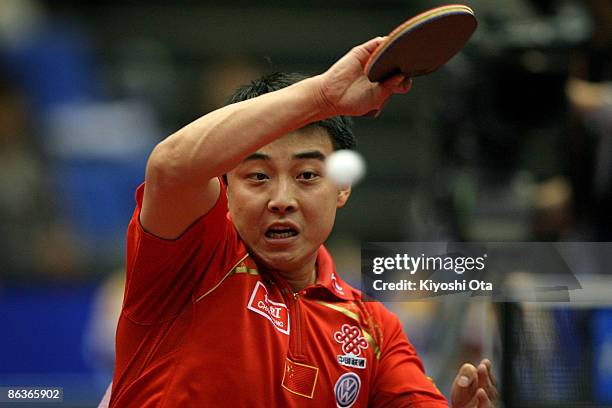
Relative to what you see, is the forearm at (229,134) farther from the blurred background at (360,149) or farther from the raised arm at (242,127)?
the blurred background at (360,149)

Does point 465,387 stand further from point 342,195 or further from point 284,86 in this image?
point 284,86

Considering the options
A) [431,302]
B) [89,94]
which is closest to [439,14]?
[431,302]

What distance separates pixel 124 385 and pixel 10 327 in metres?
1.64

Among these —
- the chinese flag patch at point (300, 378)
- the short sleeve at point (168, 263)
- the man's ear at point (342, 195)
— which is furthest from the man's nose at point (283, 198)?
the chinese flag patch at point (300, 378)

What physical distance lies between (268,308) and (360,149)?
220 cm

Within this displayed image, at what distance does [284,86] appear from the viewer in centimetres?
219

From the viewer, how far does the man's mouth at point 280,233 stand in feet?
6.85

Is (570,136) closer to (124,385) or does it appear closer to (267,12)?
(267,12)

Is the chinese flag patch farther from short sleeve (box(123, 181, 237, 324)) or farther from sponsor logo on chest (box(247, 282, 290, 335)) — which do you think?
short sleeve (box(123, 181, 237, 324))

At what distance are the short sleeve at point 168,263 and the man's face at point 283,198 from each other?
3.4 inches

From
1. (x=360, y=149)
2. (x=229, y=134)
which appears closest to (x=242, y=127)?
(x=229, y=134)

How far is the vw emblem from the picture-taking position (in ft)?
7.04

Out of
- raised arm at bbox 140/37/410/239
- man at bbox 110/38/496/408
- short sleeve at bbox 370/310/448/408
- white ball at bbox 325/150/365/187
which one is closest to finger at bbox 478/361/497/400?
man at bbox 110/38/496/408

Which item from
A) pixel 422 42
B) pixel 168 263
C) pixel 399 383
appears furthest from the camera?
pixel 399 383
